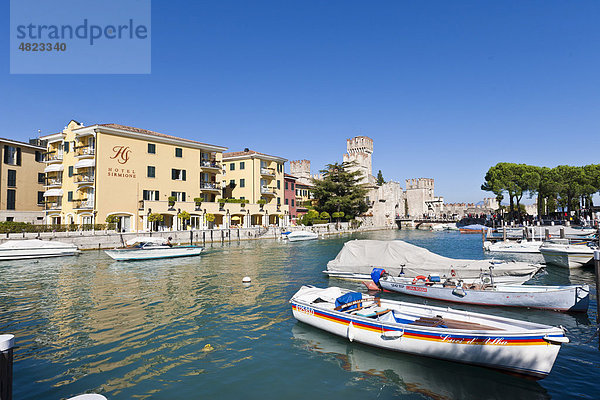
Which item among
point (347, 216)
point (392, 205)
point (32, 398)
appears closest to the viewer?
point (32, 398)

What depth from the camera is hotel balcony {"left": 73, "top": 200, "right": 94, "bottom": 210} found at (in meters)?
41.5

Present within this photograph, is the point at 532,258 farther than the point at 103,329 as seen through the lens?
Yes

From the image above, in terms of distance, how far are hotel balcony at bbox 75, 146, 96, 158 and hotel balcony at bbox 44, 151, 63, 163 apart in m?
5.96

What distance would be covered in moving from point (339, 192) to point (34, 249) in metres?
59.7

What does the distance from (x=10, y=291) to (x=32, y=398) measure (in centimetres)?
1423

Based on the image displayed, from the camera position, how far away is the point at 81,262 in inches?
1148

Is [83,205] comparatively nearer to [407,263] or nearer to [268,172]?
[268,172]

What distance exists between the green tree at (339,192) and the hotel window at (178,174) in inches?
1413

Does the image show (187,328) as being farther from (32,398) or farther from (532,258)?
(532,258)

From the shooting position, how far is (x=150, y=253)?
31.4m

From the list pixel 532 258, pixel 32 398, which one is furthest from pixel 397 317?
pixel 532 258

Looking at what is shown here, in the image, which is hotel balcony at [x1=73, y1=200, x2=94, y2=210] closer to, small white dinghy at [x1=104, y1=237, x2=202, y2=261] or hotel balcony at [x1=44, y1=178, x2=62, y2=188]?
hotel balcony at [x1=44, y1=178, x2=62, y2=188]

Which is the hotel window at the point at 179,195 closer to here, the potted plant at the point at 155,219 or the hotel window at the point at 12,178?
the potted plant at the point at 155,219

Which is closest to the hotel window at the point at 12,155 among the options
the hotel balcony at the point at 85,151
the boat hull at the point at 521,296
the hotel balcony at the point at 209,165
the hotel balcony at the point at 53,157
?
the hotel balcony at the point at 53,157
